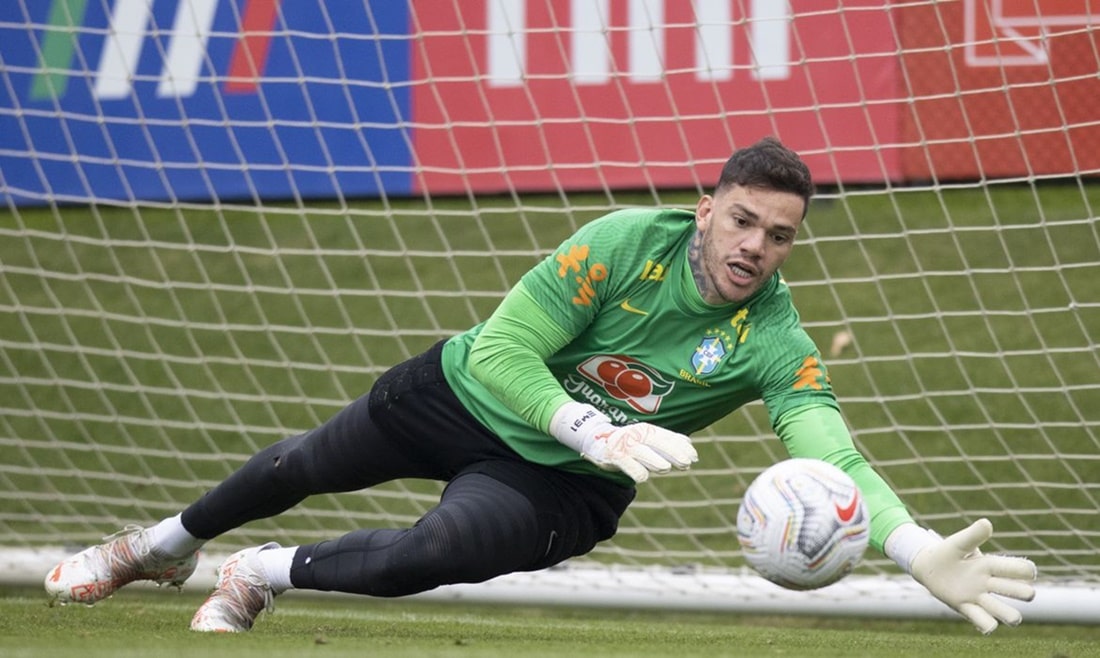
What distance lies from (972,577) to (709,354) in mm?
938

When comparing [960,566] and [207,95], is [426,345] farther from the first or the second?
[960,566]

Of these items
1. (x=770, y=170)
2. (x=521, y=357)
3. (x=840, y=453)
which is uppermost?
(x=770, y=170)

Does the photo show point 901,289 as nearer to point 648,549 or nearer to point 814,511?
point 648,549

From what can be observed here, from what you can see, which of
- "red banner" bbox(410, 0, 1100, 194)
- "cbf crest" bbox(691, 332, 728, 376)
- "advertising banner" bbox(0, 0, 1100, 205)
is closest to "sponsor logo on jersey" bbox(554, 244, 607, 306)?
"cbf crest" bbox(691, 332, 728, 376)

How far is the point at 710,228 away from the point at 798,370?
441 mm

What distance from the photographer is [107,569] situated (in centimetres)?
475

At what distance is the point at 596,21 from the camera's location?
7.65 metres

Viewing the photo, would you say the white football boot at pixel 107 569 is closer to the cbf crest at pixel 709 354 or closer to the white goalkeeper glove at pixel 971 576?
the cbf crest at pixel 709 354

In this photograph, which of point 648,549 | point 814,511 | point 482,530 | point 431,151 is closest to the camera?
point 814,511

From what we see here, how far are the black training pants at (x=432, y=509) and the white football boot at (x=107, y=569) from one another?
178 mm

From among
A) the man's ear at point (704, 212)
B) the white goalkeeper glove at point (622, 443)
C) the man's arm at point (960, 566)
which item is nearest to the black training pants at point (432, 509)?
the white goalkeeper glove at point (622, 443)

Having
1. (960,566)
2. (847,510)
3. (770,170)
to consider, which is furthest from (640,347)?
(960,566)

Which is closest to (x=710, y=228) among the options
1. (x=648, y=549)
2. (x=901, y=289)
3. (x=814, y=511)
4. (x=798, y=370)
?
(x=798, y=370)

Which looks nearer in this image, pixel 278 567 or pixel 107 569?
pixel 278 567
